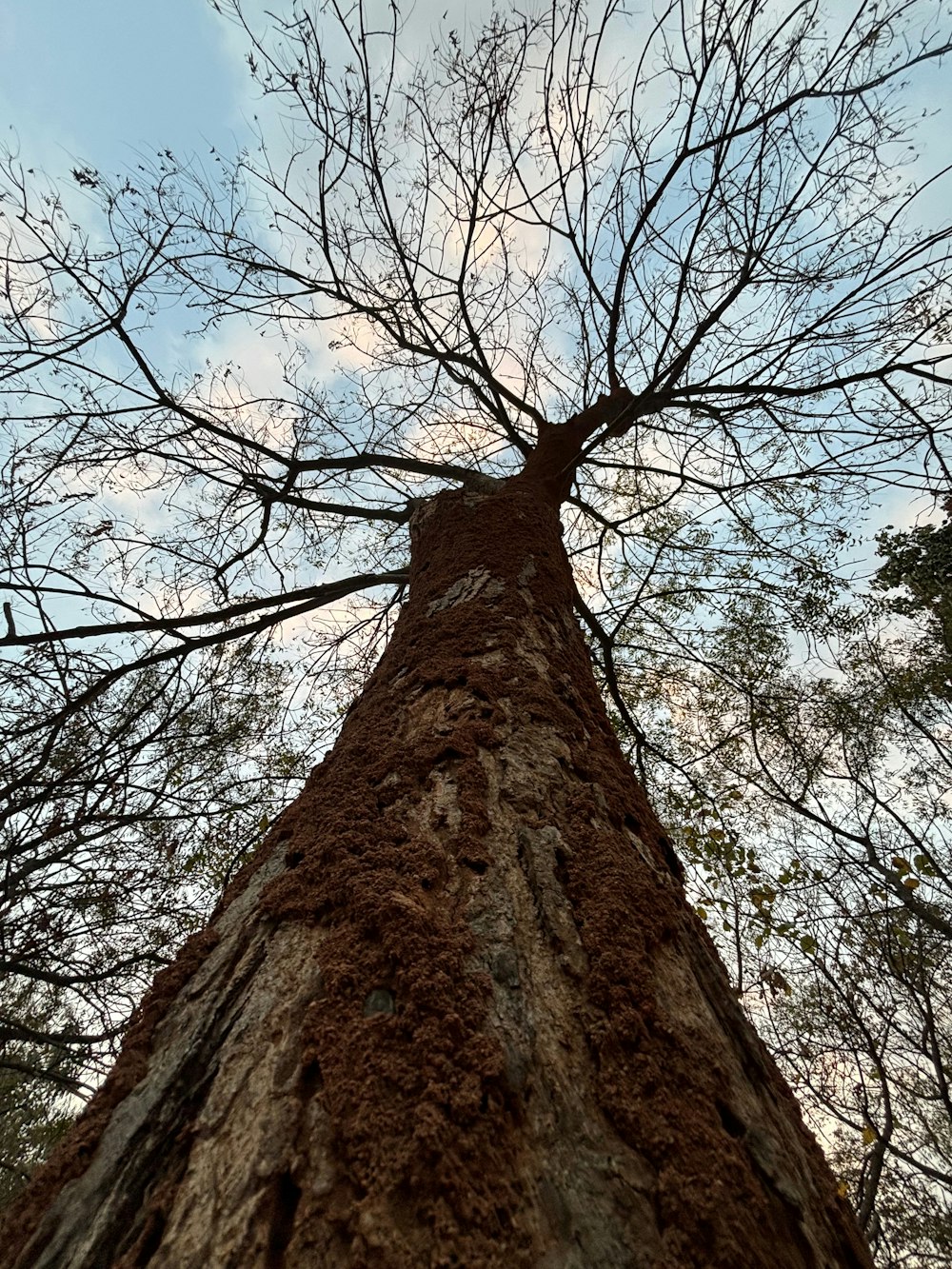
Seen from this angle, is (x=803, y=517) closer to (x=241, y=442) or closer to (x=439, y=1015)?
(x=241, y=442)

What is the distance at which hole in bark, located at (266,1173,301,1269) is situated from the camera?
22.8 inches

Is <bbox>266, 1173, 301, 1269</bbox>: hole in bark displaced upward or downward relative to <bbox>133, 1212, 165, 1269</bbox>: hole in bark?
upward

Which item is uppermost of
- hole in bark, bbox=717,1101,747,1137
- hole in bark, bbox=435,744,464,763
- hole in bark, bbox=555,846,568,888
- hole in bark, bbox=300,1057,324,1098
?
hole in bark, bbox=435,744,464,763

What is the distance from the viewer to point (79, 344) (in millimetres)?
2975

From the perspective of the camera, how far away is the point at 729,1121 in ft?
2.56

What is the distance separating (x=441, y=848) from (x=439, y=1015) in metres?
0.35

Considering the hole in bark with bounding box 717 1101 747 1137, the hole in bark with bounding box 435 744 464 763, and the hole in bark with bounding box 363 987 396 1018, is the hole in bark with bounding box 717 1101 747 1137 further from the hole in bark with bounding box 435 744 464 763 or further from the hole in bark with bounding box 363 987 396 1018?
the hole in bark with bounding box 435 744 464 763

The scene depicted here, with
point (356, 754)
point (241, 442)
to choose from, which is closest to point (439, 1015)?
point (356, 754)

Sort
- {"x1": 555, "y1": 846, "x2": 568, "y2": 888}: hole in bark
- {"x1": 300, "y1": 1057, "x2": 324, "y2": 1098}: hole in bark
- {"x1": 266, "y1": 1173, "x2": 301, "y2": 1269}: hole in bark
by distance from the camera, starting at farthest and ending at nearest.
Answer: {"x1": 555, "y1": 846, "x2": 568, "y2": 888}: hole in bark, {"x1": 300, "y1": 1057, "x2": 324, "y2": 1098}: hole in bark, {"x1": 266, "y1": 1173, "x2": 301, "y2": 1269}: hole in bark

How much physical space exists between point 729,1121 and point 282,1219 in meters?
0.55

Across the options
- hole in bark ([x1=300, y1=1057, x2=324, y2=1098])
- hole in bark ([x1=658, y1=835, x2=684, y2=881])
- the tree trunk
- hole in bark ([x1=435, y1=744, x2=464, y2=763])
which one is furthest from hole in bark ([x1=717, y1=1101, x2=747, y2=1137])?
hole in bark ([x1=435, y1=744, x2=464, y2=763])

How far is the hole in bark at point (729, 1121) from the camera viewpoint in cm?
77

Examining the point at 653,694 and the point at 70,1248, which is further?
the point at 653,694

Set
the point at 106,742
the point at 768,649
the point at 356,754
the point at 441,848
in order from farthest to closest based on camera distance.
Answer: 1. the point at 768,649
2. the point at 106,742
3. the point at 356,754
4. the point at 441,848
